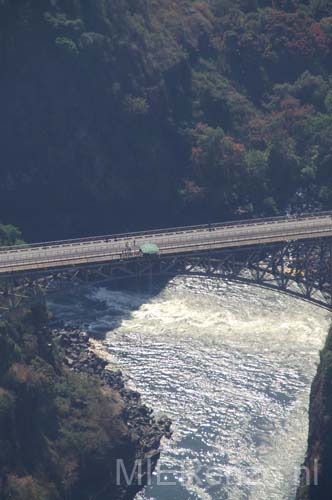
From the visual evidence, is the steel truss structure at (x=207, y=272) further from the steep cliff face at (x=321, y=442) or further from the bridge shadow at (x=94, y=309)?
the bridge shadow at (x=94, y=309)

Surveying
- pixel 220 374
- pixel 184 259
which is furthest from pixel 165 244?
pixel 220 374

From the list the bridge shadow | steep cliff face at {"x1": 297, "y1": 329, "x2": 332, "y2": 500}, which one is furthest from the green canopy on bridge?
steep cliff face at {"x1": 297, "y1": 329, "x2": 332, "y2": 500}

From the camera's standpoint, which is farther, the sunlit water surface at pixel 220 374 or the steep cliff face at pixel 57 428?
the sunlit water surface at pixel 220 374

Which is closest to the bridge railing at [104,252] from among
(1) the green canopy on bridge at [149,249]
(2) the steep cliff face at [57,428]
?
(1) the green canopy on bridge at [149,249]

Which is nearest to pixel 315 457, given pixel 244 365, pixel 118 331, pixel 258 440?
pixel 258 440

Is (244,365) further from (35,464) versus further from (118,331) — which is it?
(35,464)
